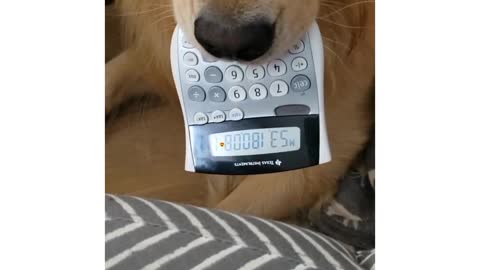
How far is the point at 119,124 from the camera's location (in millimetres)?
1075

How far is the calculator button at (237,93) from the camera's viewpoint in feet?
3.35

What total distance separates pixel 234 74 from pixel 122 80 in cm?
19

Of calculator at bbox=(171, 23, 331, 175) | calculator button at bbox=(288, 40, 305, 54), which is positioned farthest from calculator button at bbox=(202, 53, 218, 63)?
calculator button at bbox=(288, 40, 305, 54)

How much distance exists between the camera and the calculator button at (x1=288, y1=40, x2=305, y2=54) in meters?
1.00

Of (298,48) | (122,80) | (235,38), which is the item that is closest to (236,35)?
(235,38)

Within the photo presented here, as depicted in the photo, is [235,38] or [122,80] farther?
[122,80]

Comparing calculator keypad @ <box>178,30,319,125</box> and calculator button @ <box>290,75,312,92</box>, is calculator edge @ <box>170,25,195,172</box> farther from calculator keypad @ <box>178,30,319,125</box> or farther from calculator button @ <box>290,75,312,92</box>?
calculator button @ <box>290,75,312,92</box>

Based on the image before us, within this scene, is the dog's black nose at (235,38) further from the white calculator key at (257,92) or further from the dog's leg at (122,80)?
the dog's leg at (122,80)

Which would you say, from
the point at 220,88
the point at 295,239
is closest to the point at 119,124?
the point at 220,88

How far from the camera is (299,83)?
102 cm

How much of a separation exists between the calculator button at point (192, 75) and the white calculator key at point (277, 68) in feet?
0.33

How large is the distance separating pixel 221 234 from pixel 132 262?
119 mm

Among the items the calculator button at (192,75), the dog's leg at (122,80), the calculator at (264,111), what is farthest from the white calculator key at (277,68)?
the dog's leg at (122,80)

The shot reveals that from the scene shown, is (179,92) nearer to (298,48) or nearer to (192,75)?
(192,75)
